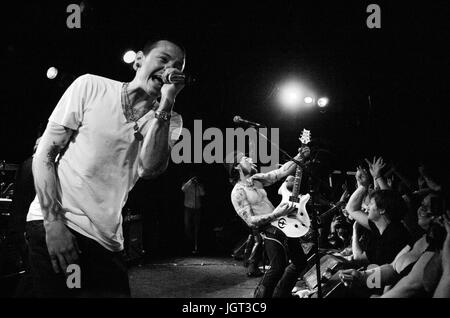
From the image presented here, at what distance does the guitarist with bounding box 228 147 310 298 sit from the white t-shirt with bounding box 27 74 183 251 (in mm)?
2282

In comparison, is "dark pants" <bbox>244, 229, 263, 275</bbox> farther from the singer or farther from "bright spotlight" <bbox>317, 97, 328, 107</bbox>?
the singer

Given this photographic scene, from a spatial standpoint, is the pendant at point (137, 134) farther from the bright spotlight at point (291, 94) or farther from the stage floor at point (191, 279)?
the bright spotlight at point (291, 94)

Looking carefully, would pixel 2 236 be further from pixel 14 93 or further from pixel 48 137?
pixel 48 137

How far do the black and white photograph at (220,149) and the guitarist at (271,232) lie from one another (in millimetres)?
19

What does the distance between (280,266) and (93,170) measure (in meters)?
2.55

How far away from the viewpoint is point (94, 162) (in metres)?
1.55

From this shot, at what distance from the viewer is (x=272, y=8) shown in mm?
5145

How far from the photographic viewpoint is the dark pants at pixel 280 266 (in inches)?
136

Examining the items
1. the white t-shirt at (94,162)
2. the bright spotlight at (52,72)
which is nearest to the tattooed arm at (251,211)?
the white t-shirt at (94,162)

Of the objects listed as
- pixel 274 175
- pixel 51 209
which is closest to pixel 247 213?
pixel 274 175

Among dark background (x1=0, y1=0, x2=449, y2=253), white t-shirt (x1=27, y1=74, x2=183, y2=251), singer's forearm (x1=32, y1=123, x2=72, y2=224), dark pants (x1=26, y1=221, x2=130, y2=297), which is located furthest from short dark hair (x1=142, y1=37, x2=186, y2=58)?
dark background (x1=0, y1=0, x2=449, y2=253)
